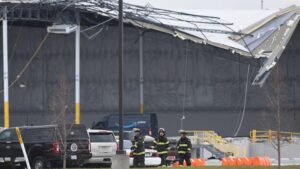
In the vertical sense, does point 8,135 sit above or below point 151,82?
below

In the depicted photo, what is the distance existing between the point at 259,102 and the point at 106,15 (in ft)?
50.3

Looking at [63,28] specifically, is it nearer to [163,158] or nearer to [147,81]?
[147,81]

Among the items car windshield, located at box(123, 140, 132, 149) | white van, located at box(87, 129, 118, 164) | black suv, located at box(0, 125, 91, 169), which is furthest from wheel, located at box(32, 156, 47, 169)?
car windshield, located at box(123, 140, 132, 149)

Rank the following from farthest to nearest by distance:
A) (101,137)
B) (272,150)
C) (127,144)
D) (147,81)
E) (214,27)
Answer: (147,81), (214,27), (272,150), (127,144), (101,137)

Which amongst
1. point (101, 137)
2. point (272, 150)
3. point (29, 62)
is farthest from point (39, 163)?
point (29, 62)

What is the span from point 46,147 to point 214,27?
1130 inches

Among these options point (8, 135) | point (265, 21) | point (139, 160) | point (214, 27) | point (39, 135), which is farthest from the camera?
point (265, 21)

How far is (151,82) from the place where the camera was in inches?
2389

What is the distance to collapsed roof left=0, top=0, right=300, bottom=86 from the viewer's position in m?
49.7

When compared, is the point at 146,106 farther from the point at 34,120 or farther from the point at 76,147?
the point at 76,147

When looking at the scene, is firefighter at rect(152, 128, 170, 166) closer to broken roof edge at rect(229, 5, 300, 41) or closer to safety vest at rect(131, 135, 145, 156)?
safety vest at rect(131, 135, 145, 156)

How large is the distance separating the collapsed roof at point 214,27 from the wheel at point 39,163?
20342 mm

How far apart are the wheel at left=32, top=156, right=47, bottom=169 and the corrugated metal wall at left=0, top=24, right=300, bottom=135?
30.9 m

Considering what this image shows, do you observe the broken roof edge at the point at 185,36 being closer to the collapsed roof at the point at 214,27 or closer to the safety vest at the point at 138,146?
the collapsed roof at the point at 214,27
